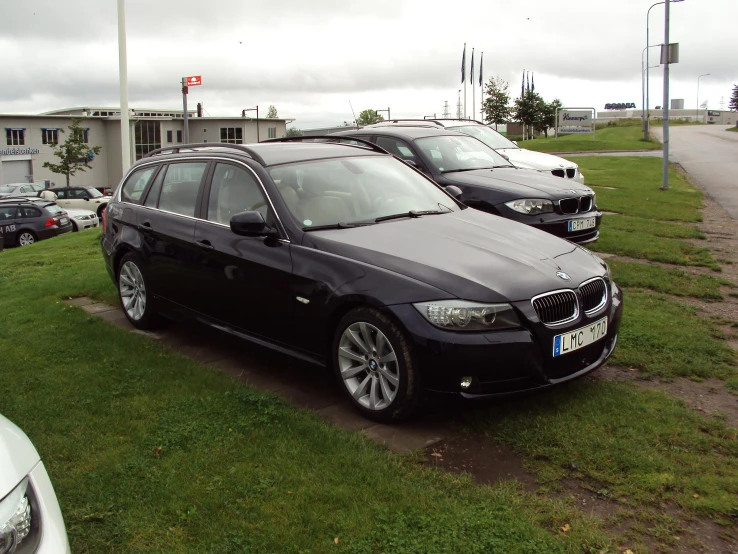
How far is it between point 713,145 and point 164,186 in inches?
1842

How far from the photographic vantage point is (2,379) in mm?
5301

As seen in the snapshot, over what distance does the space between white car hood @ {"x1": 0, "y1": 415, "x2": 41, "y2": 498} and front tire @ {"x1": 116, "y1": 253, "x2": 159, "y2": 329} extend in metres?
3.81

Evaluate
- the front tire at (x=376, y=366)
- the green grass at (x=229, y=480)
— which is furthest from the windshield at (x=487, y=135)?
the front tire at (x=376, y=366)

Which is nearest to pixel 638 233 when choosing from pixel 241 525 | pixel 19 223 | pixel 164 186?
pixel 164 186

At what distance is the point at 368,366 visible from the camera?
4410mm

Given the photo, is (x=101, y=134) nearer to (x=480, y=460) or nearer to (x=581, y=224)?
(x=581, y=224)

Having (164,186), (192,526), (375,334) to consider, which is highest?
(164,186)

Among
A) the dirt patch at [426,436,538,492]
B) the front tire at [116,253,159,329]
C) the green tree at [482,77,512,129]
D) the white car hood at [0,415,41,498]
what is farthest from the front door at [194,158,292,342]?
the green tree at [482,77,512,129]

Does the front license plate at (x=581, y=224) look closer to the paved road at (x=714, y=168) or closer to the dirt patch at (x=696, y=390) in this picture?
the dirt patch at (x=696, y=390)

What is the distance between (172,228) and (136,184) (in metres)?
1.19

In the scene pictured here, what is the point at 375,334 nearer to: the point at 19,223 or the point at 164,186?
the point at 164,186

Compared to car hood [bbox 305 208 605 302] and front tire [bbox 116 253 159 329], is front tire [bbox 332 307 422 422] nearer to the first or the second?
car hood [bbox 305 208 605 302]

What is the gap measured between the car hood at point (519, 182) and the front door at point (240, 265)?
3.94 meters

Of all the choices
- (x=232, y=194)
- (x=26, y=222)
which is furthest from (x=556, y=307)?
(x=26, y=222)
